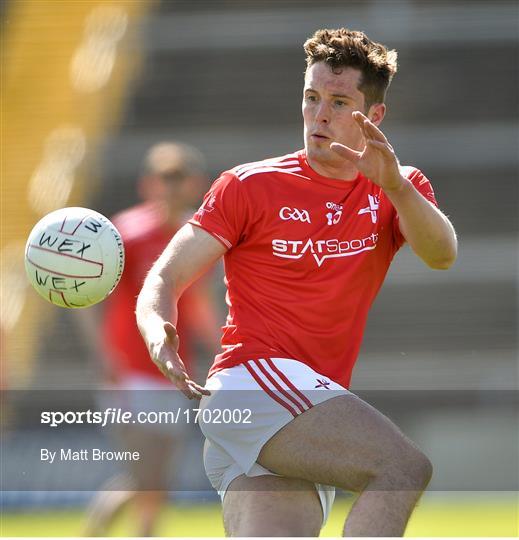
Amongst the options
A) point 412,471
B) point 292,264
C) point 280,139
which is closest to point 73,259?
point 292,264

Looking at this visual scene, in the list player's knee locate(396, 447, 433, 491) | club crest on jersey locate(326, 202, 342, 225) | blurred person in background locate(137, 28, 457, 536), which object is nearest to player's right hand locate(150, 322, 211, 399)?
blurred person in background locate(137, 28, 457, 536)

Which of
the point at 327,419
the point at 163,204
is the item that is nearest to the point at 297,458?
the point at 327,419

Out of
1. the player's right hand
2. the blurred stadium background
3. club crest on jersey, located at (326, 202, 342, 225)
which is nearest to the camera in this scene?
the player's right hand

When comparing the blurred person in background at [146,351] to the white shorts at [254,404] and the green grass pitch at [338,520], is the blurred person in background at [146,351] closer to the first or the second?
the green grass pitch at [338,520]

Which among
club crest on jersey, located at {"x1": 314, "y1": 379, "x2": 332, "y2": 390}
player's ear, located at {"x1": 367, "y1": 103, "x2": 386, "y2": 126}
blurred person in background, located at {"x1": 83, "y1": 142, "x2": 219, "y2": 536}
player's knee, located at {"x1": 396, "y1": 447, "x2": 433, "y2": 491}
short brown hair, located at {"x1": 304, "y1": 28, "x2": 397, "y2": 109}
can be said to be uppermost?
short brown hair, located at {"x1": 304, "y1": 28, "x2": 397, "y2": 109}

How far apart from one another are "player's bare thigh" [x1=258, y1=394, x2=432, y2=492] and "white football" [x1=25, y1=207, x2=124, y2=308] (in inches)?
36.5

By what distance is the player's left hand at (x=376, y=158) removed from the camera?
3319 millimetres

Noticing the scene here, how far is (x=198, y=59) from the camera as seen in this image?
12086 mm

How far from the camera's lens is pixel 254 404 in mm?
3447

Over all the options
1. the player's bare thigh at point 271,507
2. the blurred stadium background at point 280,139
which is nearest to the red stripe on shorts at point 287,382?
the player's bare thigh at point 271,507

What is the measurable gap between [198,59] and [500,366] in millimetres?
4600

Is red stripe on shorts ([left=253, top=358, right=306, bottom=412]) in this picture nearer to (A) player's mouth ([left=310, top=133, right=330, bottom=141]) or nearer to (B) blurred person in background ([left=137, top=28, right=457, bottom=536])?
(B) blurred person in background ([left=137, top=28, right=457, bottom=536])

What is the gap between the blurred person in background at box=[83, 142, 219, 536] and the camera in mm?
5637

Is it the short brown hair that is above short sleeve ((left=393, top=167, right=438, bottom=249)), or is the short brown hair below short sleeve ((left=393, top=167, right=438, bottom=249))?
above
